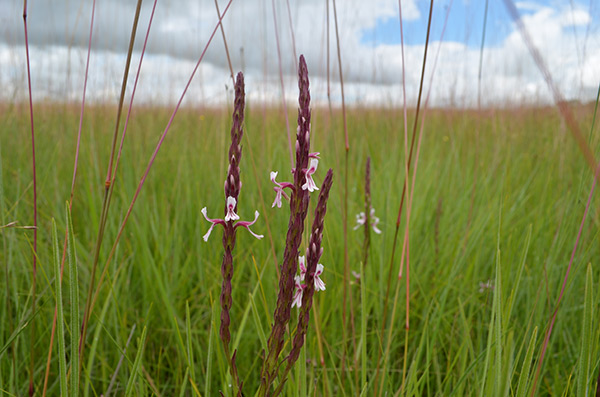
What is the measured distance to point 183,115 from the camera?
5.42 meters

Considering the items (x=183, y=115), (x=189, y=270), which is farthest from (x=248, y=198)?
(x=183, y=115)

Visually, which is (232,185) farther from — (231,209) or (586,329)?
(586,329)

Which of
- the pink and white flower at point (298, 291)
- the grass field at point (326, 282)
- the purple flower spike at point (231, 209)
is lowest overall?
the grass field at point (326, 282)

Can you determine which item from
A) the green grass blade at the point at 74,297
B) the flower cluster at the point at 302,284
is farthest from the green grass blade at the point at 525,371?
the green grass blade at the point at 74,297

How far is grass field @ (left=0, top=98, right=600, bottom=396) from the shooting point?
3.57 feet

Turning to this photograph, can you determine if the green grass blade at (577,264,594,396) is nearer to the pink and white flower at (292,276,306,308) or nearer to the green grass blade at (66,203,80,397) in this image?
the pink and white flower at (292,276,306,308)

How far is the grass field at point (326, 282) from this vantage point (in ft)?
3.57

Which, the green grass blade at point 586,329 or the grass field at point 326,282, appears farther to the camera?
the grass field at point 326,282

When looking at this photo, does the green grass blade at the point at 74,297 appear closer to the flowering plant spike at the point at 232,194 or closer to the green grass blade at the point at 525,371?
the flowering plant spike at the point at 232,194

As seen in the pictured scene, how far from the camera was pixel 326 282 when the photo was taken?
184cm

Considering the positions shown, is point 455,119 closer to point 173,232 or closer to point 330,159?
point 330,159

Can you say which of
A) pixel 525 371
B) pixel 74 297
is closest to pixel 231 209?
pixel 74 297

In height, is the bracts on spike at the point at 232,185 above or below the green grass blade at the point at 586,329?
above

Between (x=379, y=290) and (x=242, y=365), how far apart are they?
0.61 m
